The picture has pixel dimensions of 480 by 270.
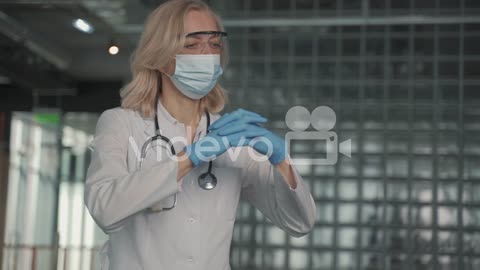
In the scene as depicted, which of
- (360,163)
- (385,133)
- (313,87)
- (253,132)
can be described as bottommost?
(253,132)

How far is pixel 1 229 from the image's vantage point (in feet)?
13.0

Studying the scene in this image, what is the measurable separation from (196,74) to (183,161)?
211mm

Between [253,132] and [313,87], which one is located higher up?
[313,87]

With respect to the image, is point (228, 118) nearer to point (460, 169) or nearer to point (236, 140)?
point (236, 140)

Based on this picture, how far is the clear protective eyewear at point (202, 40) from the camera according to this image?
1345 mm

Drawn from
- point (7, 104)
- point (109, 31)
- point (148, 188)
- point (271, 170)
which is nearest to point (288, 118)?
point (109, 31)

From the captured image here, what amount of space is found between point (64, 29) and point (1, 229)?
1.03 meters

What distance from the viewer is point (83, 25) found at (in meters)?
3.56

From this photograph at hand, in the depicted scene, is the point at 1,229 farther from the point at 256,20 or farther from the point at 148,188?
the point at 148,188

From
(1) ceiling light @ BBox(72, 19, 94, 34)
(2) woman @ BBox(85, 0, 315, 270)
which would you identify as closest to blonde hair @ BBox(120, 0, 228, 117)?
(2) woman @ BBox(85, 0, 315, 270)

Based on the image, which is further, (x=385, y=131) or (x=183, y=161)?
(x=385, y=131)

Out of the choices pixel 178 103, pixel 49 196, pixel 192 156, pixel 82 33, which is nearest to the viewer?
pixel 192 156

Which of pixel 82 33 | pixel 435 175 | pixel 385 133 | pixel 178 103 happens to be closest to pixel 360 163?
pixel 385 133

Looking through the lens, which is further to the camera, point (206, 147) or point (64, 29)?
point (64, 29)
